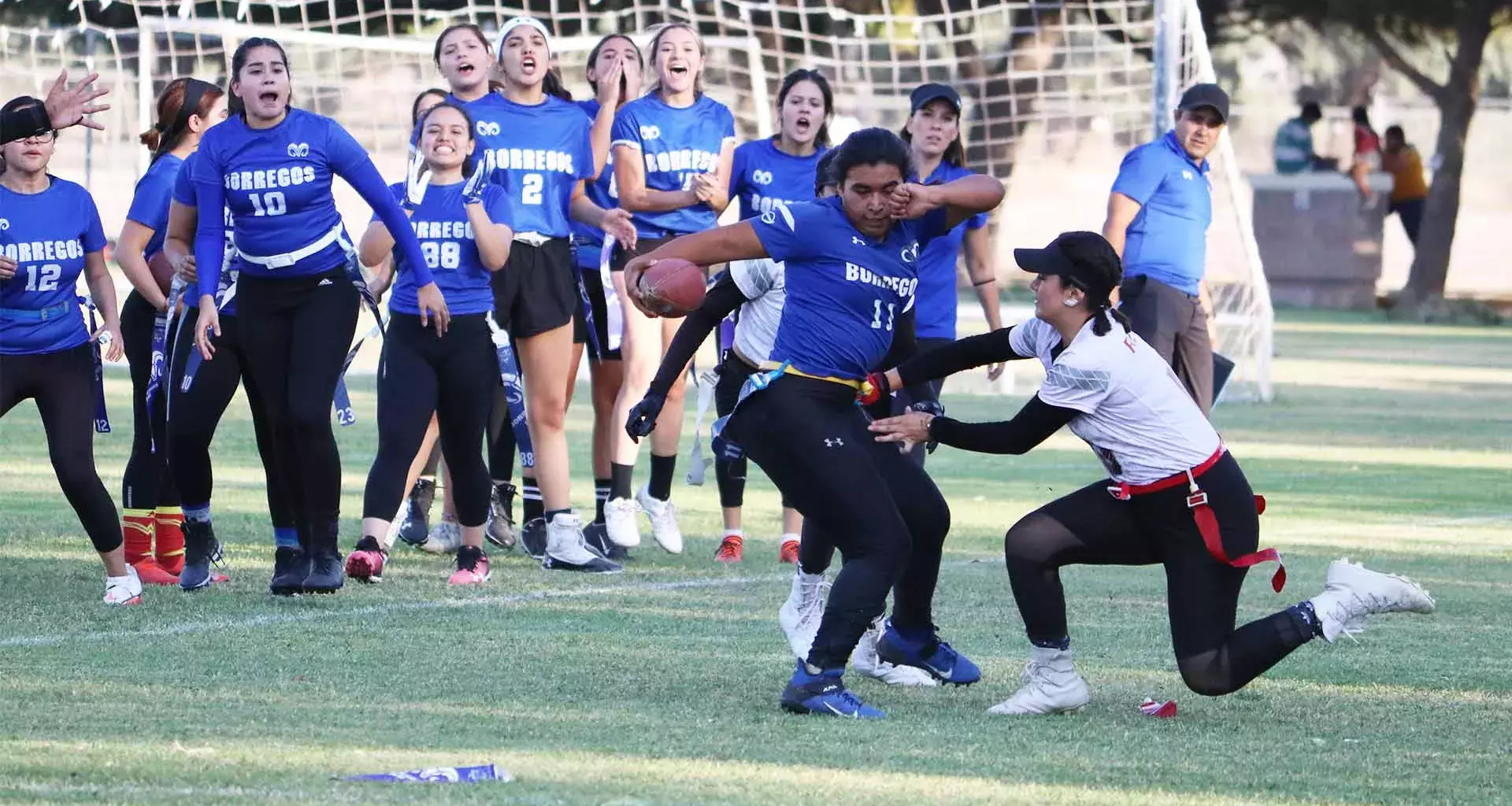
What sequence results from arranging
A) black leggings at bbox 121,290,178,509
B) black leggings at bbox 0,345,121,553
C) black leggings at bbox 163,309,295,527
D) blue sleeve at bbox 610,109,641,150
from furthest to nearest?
blue sleeve at bbox 610,109,641,150 < black leggings at bbox 121,290,178,509 < black leggings at bbox 163,309,295,527 < black leggings at bbox 0,345,121,553

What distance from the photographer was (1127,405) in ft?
21.8

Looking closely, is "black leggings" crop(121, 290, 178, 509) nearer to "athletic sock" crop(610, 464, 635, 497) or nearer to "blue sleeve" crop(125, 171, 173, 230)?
"blue sleeve" crop(125, 171, 173, 230)

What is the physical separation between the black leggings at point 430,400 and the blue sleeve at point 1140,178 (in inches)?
125

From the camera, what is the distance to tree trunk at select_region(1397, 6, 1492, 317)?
31.4m

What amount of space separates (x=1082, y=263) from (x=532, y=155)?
3712mm

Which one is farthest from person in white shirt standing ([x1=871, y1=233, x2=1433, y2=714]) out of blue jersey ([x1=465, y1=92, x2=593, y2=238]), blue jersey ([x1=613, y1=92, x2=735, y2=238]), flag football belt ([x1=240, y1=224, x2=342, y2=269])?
blue jersey ([x1=613, y1=92, x2=735, y2=238])

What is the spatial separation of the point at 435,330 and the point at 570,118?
1410mm

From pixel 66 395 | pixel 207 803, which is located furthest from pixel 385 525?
pixel 207 803

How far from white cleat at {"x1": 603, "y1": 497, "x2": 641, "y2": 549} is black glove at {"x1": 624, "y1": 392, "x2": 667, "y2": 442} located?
3.44 meters

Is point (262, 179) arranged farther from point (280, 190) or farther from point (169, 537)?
point (169, 537)

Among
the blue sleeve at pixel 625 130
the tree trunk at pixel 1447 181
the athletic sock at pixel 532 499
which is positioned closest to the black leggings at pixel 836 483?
the athletic sock at pixel 532 499

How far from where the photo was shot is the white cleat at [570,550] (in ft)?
31.7

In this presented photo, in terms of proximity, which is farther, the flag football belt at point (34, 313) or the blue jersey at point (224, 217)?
the blue jersey at point (224, 217)

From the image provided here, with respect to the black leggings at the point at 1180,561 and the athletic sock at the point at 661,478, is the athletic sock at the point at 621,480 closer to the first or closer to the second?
the athletic sock at the point at 661,478
